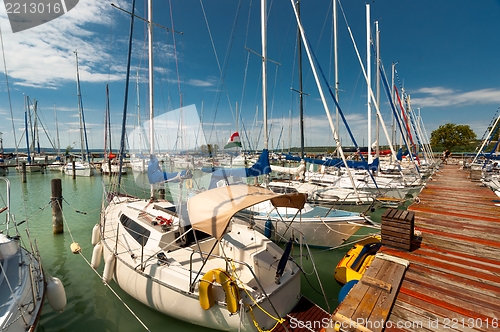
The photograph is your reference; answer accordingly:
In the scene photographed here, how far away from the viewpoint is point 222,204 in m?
4.66

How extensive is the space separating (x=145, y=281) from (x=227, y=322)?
7.31 feet

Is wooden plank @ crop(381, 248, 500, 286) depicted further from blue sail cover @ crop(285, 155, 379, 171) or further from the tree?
the tree

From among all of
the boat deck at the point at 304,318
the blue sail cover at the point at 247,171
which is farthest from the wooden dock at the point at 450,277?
the blue sail cover at the point at 247,171

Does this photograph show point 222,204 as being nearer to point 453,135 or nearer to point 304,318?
point 304,318

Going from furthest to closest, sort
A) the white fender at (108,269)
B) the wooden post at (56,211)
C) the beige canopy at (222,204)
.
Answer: the wooden post at (56,211), the white fender at (108,269), the beige canopy at (222,204)

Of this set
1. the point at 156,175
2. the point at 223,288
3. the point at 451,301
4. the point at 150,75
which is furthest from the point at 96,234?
the point at 451,301

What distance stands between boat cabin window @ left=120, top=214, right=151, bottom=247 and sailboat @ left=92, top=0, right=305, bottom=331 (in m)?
0.04

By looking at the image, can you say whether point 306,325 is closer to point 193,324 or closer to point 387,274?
point 387,274

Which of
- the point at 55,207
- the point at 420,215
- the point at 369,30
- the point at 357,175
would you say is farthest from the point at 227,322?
the point at 369,30

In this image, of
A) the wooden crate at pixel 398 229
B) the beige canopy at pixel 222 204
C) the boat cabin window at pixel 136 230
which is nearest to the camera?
the beige canopy at pixel 222 204

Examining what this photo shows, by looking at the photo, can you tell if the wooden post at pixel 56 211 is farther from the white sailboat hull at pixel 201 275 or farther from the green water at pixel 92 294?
the white sailboat hull at pixel 201 275

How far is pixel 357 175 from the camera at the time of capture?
19.4 meters

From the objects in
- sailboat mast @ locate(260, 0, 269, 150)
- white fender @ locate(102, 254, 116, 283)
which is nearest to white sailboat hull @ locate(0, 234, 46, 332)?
white fender @ locate(102, 254, 116, 283)

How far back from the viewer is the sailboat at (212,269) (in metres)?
4.59
